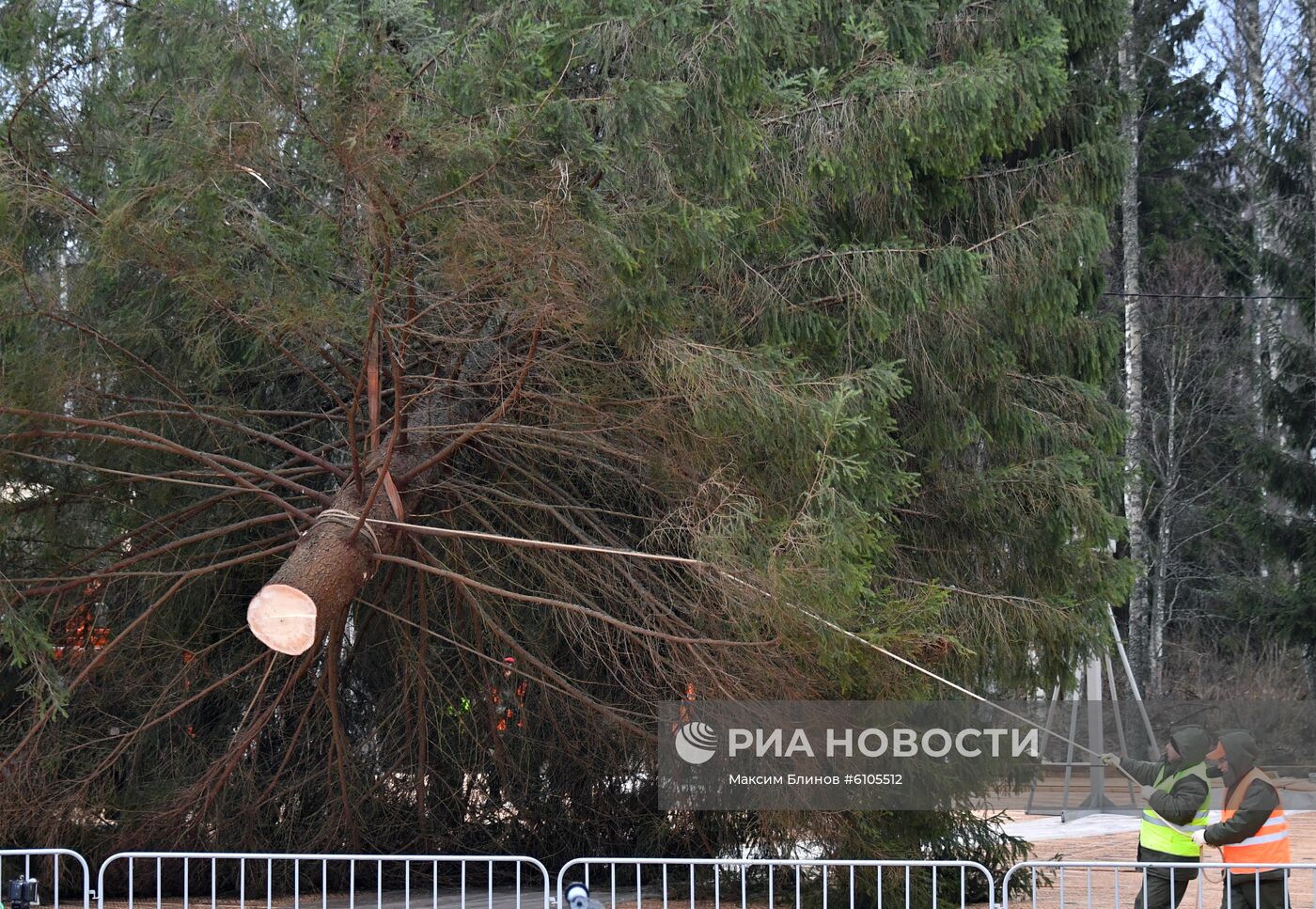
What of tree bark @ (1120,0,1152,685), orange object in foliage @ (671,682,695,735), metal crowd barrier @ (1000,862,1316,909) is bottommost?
metal crowd barrier @ (1000,862,1316,909)

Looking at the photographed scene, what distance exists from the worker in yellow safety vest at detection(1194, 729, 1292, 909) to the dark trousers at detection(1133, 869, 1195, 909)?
30 centimetres

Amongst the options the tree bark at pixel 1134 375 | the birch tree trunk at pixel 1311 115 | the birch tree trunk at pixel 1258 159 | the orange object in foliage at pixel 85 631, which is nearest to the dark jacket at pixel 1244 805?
the orange object in foliage at pixel 85 631

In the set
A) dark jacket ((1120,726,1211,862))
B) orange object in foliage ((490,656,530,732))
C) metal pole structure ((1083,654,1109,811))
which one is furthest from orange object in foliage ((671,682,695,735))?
metal pole structure ((1083,654,1109,811))

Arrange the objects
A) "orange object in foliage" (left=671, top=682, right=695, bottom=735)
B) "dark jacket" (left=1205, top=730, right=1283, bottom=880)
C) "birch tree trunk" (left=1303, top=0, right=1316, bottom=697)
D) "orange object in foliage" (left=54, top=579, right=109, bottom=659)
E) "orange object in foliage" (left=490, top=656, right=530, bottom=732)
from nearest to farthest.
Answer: "dark jacket" (left=1205, top=730, right=1283, bottom=880) < "orange object in foliage" (left=671, top=682, right=695, bottom=735) < "orange object in foliage" (left=54, top=579, right=109, bottom=659) < "orange object in foliage" (left=490, top=656, right=530, bottom=732) < "birch tree trunk" (left=1303, top=0, right=1316, bottom=697)

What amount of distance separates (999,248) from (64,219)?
5890 millimetres

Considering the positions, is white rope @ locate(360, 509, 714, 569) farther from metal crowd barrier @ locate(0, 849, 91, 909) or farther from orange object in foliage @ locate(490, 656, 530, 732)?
metal crowd barrier @ locate(0, 849, 91, 909)

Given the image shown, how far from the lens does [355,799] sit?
9734 millimetres

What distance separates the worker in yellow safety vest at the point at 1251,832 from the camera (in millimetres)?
7320

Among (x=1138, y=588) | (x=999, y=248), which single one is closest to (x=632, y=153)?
(x=999, y=248)

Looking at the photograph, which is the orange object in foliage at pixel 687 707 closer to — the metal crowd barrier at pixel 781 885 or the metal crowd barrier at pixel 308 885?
the metal crowd barrier at pixel 781 885

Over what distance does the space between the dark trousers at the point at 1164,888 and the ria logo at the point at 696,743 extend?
2.59 metres

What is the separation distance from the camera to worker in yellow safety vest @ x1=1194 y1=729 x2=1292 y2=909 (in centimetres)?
732

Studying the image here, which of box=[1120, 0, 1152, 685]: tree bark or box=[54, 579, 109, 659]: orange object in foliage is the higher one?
box=[1120, 0, 1152, 685]: tree bark

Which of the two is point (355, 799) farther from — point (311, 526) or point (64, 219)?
point (64, 219)
